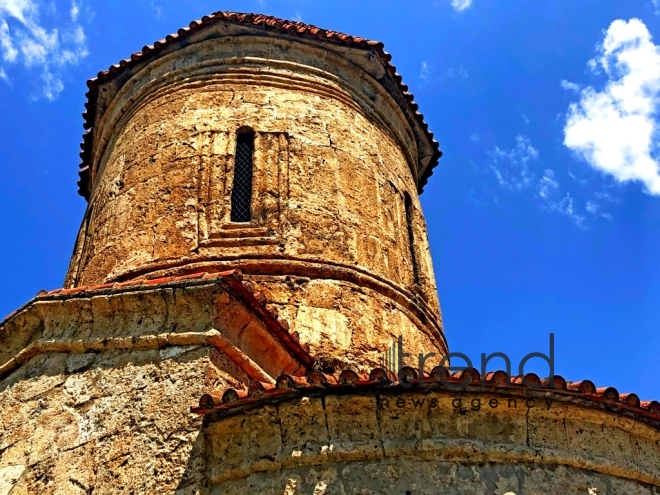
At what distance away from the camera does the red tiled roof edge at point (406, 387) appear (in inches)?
144

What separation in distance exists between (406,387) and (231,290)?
3.96 feet

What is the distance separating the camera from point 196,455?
146 inches

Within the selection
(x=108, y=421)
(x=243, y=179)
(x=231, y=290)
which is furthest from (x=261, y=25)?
(x=108, y=421)

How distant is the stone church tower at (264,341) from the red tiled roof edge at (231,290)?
0.05 ft

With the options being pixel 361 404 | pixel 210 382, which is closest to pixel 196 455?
pixel 210 382

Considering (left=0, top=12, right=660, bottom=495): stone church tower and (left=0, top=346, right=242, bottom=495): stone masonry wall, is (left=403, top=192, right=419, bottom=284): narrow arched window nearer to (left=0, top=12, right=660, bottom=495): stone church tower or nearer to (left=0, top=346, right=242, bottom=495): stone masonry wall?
(left=0, top=12, right=660, bottom=495): stone church tower

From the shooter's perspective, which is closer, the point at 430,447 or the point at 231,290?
the point at 430,447

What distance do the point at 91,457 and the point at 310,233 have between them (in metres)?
2.62

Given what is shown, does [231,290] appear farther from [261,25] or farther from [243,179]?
[261,25]

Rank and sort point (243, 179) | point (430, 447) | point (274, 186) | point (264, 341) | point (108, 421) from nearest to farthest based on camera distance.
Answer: point (430, 447) → point (108, 421) → point (264, 341) → point (274, 186) → point (243, 179)

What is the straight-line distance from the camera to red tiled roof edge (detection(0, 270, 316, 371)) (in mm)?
4242

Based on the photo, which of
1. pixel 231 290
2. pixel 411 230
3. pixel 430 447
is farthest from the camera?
pixel 411 230

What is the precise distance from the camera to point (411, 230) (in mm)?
6930

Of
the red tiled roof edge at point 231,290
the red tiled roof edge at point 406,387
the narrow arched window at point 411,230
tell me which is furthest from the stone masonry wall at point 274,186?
the red tiled roof edge at point 406,387
